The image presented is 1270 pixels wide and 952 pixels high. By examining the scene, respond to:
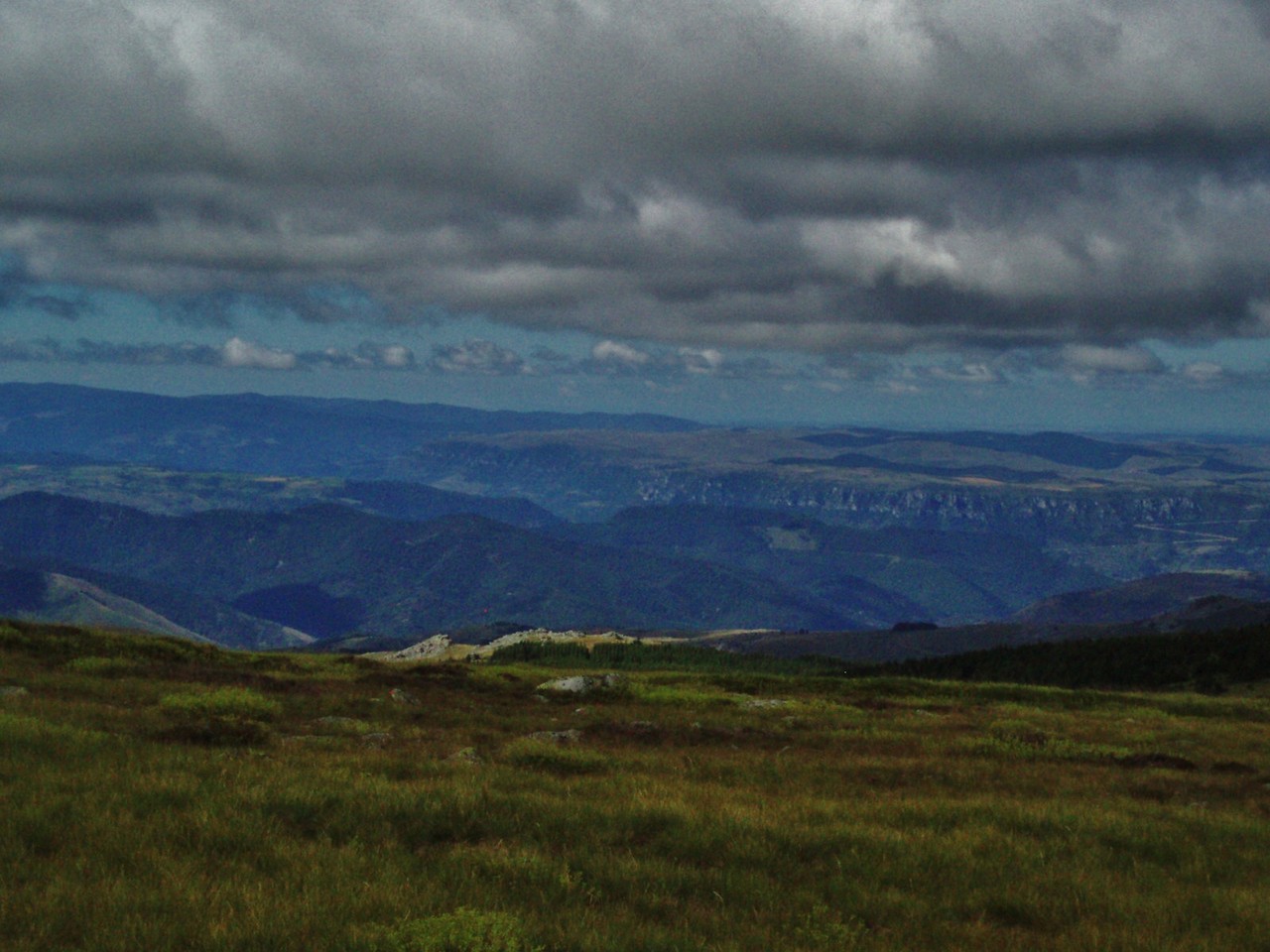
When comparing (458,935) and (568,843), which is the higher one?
(458,935)

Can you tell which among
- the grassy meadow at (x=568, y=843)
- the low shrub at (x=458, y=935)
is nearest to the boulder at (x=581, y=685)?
the grassy meadow at (x=568, y=843)

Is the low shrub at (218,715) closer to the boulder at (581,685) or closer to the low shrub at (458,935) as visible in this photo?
the low shrub at (458,935)

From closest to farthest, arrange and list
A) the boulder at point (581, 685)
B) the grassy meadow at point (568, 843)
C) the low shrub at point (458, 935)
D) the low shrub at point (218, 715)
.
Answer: the low shrub at point (458, 935) < the grassy meadow at point (568, 843) < the low shrub at point (218, 715) < the boulder at point (581, 685)

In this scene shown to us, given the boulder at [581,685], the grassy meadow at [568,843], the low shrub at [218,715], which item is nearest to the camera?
the grassy meadow at [568,843]

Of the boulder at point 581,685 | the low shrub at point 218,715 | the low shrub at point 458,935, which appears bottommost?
the boulder at point 581,685

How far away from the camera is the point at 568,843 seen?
10.6 metres

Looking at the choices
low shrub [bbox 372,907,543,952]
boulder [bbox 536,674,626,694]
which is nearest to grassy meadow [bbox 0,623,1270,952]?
low shrub [bbox 372,907,543,952]

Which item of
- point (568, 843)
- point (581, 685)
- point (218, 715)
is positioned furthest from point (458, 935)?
point (581, 685)

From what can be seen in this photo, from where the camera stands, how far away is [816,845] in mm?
11047

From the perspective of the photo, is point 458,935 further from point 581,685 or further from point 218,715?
point 581,685

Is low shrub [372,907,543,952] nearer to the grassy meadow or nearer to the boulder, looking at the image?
the grassy meadow

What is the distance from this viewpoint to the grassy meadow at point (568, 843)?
7629 mm

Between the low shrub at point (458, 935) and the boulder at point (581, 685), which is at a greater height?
the low shrub at point (458, 935)

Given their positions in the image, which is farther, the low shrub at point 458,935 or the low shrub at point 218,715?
the low shrub at point 218,715
